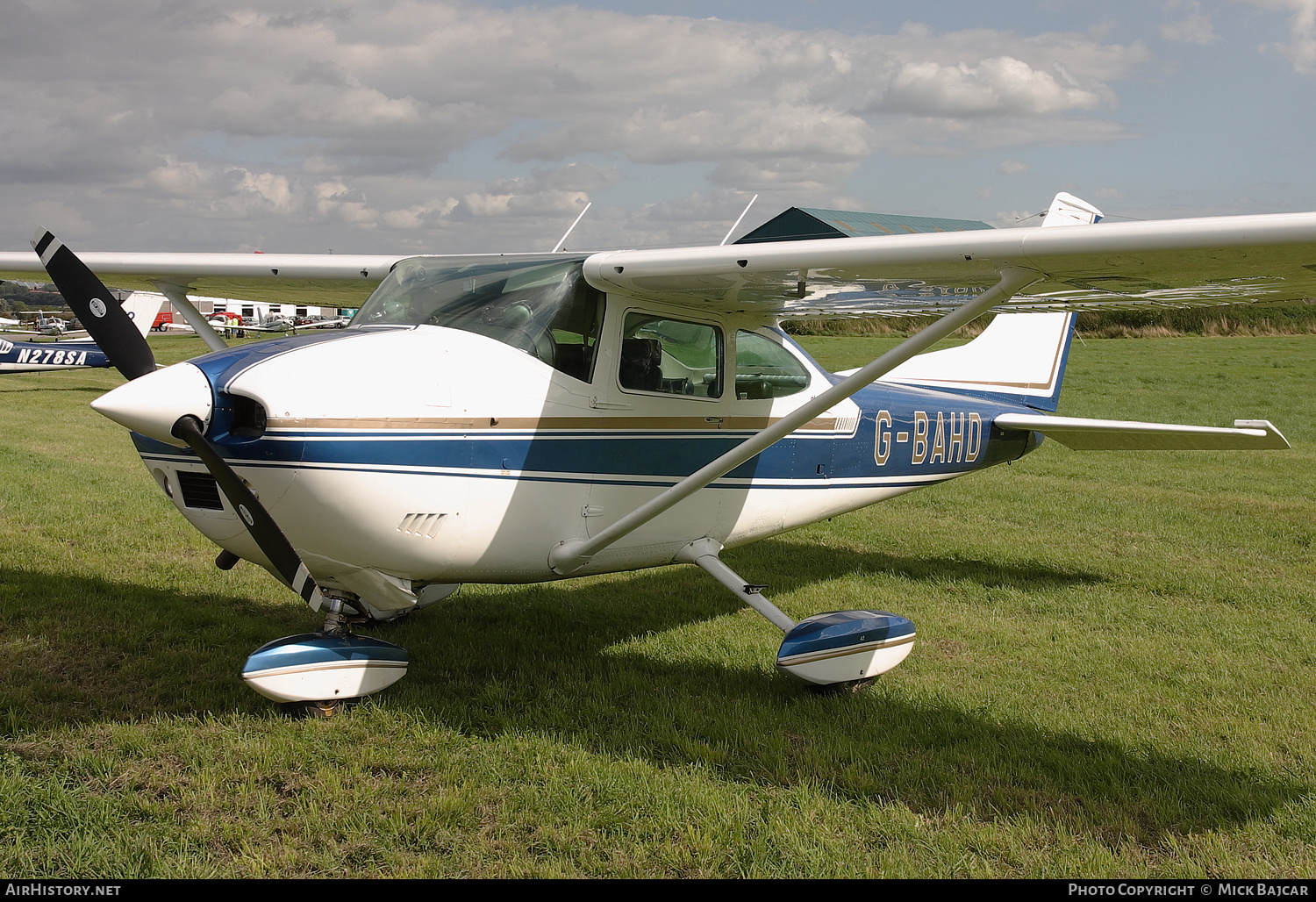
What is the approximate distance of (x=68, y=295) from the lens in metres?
4.28

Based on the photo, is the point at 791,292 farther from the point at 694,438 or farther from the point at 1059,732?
the point at 1059,732

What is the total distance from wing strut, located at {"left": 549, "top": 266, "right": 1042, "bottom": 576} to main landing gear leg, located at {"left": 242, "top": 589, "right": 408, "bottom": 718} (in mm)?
954

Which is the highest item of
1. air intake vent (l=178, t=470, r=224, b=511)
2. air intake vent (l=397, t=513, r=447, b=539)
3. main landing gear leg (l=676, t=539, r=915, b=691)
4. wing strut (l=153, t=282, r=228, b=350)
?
wing strut (l=153, t=282, r=228, b=350)

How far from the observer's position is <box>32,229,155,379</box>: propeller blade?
4.18 metres

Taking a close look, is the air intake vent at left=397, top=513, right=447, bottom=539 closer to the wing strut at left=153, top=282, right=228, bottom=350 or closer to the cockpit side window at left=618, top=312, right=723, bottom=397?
the cockpit side window at left=618, top=312, right=723, bottom=397

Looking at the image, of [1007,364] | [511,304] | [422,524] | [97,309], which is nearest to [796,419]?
[511,304]

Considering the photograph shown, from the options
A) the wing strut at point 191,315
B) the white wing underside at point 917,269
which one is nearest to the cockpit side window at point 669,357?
the white wing underside at point 917,269

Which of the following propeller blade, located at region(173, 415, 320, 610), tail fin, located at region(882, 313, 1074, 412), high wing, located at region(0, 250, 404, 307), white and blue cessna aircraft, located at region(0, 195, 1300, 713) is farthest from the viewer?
tail fin, located at region(882, 313, 1074, 412)

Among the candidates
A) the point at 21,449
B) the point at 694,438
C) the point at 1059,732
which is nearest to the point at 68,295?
the point at 694,438

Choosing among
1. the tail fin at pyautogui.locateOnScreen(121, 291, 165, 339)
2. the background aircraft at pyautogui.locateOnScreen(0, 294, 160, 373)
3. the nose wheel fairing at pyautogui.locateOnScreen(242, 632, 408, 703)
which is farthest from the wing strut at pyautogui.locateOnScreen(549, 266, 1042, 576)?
the background aircraft at pyautogui.locateOnScreen(0, 294, 160, 373)

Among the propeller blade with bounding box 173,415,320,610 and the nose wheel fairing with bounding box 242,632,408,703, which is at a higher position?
the propeller blade with bounding box 173,415,320,610

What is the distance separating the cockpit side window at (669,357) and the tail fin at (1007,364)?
2.85 metres

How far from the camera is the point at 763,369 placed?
572 cm

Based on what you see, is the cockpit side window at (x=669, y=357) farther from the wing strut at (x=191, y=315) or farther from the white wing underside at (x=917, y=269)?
the wing strut at (x=191, y=315)
